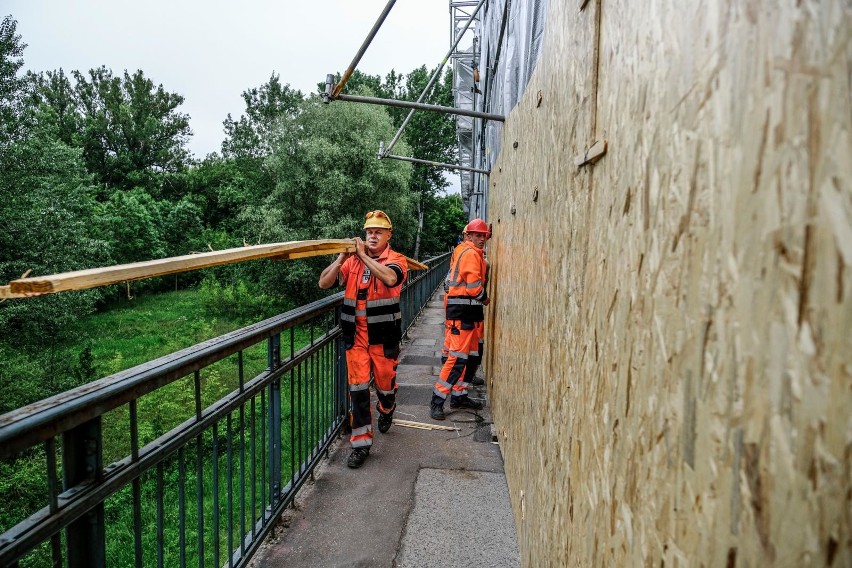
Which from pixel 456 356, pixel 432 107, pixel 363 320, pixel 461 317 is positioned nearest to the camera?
pixel 363 320

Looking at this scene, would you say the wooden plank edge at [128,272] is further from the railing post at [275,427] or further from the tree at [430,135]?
the tree at [430,135]

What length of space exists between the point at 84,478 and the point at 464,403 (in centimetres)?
445

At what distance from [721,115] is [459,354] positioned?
14.9ft

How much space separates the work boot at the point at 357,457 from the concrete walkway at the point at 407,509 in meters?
0.05

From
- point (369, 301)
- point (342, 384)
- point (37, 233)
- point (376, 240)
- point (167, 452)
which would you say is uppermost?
point (376, 240)

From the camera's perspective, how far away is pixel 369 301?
4.12 metres

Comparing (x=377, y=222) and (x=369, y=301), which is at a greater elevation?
(x=377, y=222)

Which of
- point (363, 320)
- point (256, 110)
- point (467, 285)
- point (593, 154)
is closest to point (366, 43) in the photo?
point (363, 320)

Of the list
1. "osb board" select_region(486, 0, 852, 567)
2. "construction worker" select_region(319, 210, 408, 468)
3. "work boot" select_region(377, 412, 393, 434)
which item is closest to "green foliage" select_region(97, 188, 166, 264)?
"work boot" select_region(377, 412, 393, 434)

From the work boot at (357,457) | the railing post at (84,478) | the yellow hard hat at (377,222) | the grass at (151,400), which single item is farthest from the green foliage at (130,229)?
the railing post at (84,478)

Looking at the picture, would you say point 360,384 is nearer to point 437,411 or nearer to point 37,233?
point 437,411

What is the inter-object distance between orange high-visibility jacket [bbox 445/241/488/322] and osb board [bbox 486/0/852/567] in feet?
11.2

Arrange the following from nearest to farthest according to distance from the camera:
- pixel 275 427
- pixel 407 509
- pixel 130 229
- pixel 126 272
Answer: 1. pixel 126 272
2. pixel 275 427
3. pixel 407 509
4. pixel 130 229

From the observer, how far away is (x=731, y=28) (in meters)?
0.76
